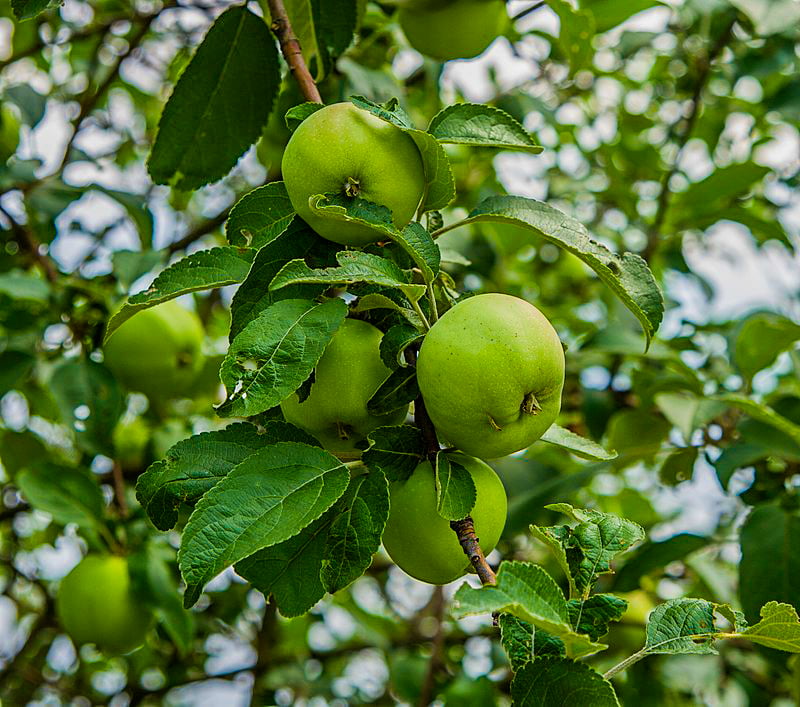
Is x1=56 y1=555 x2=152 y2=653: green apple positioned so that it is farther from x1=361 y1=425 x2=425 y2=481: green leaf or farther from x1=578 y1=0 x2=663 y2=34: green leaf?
x1=578 y1=0 x2=663 y2=34: green leaf

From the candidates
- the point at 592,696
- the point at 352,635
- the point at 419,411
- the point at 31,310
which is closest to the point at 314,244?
the point at 419,411

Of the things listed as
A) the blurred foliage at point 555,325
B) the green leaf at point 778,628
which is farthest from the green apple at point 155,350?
the green leaf at point 778,628

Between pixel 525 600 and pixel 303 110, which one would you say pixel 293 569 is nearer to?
pixel 525 600

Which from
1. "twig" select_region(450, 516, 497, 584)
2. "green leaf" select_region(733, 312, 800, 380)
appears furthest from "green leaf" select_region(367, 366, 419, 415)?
"green leaf" select_region(733, 312, 800, 380)

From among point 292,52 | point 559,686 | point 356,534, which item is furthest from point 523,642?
point 292,52

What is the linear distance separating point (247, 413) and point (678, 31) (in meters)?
1.91

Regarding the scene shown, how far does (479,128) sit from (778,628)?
49 cm

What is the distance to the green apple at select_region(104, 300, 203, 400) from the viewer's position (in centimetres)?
159

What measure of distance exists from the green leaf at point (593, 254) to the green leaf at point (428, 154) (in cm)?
5

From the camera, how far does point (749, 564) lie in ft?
4.58

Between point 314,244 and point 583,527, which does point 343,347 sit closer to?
point 314,244

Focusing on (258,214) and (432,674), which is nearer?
(258,214)

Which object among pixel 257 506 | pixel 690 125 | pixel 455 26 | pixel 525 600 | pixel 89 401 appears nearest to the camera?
pixel 525 600

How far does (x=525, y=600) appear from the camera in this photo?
0.56 m
